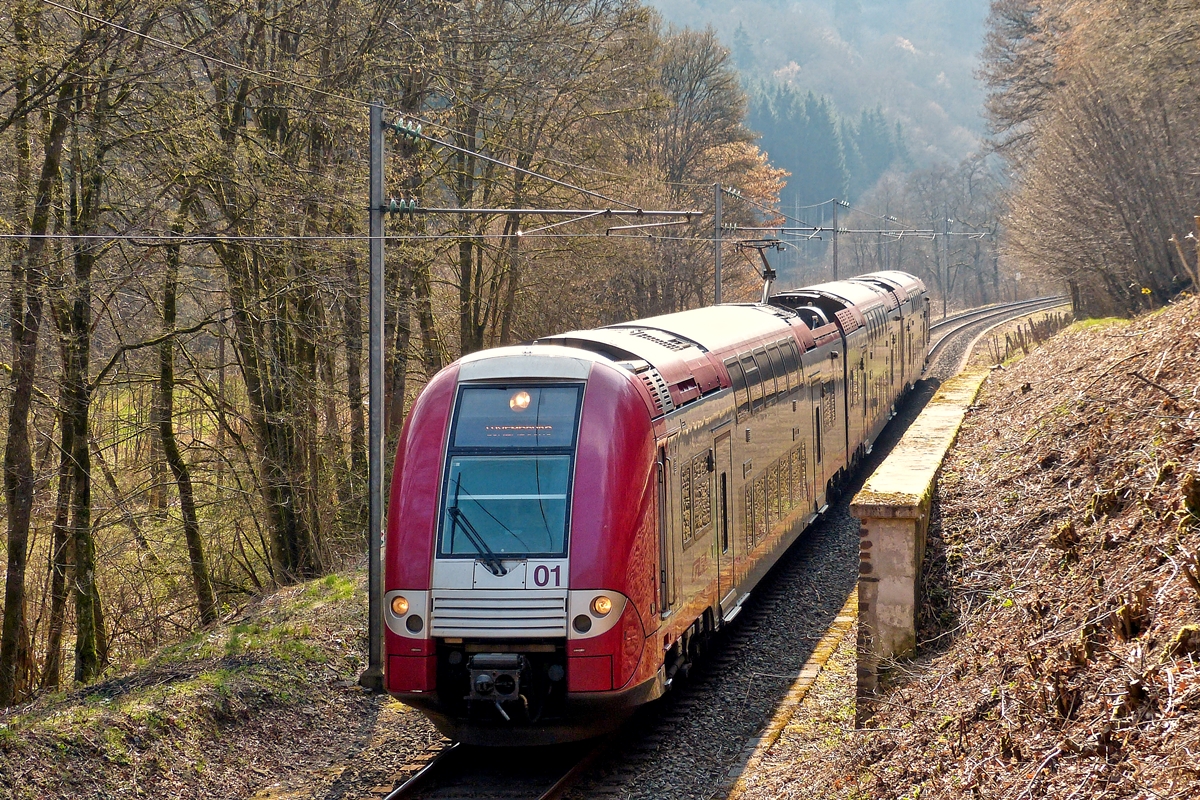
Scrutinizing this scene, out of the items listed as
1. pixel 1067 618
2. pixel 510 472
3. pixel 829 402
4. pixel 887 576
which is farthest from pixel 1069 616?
pixel 829 402

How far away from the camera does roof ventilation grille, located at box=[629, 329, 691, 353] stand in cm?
1110

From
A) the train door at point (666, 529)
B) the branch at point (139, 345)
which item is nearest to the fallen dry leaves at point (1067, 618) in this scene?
the train door at point (666, 529)

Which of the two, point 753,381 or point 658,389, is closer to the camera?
point 658,389

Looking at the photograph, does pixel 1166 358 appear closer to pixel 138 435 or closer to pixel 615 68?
pixel 138 435

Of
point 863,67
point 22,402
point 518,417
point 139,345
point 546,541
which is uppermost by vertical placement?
point 863,67

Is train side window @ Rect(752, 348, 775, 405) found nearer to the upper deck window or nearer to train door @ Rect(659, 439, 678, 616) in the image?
train door @ Rect(659, 439, 678, 616)

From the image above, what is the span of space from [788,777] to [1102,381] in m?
4.94

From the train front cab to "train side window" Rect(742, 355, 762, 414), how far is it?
3603 mm

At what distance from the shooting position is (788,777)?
328 inches

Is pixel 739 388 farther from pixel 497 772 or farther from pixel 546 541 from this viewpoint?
pixel 497 772

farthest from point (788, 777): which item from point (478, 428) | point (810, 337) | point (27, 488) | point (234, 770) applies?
point (27, 488)

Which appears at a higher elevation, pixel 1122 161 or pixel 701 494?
pixel 1122 161

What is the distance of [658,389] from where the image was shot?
9688mm

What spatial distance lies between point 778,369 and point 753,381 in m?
1.34
